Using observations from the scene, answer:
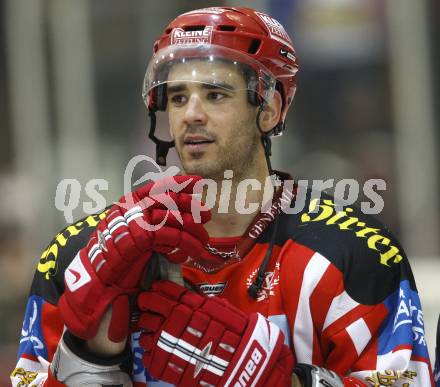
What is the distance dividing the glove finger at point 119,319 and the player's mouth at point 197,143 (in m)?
0.53

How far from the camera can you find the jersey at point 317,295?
99.1 inches

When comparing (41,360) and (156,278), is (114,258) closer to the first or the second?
(156,278)

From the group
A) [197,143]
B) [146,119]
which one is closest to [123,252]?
[197,143]

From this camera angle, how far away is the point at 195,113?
8.59 ft

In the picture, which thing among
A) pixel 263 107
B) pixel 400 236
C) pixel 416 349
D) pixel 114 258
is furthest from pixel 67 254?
pixel 400 236

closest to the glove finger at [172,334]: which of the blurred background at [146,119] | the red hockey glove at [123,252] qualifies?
the red hockey glove at [123,252]

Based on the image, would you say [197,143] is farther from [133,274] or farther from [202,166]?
[133,274]

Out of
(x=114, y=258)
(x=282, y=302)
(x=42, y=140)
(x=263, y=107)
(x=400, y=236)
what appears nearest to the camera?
(x=114, y=258)

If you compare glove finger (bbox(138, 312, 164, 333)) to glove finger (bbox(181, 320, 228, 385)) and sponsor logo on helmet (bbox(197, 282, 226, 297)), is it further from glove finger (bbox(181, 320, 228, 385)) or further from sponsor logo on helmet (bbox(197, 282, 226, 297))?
sponsor logo on helmet (bbox(197, 282, 226, 297))

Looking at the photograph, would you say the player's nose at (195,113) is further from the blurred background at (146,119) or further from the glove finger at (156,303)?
the blurred background at (146,119)

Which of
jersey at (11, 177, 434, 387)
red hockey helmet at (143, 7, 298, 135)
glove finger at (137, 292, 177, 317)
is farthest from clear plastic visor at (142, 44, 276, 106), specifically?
glove finger at (137, 292, 177, 317)

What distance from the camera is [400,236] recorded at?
19.5ft

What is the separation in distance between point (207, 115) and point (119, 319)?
65cm

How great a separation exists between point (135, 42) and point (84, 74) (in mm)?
402
